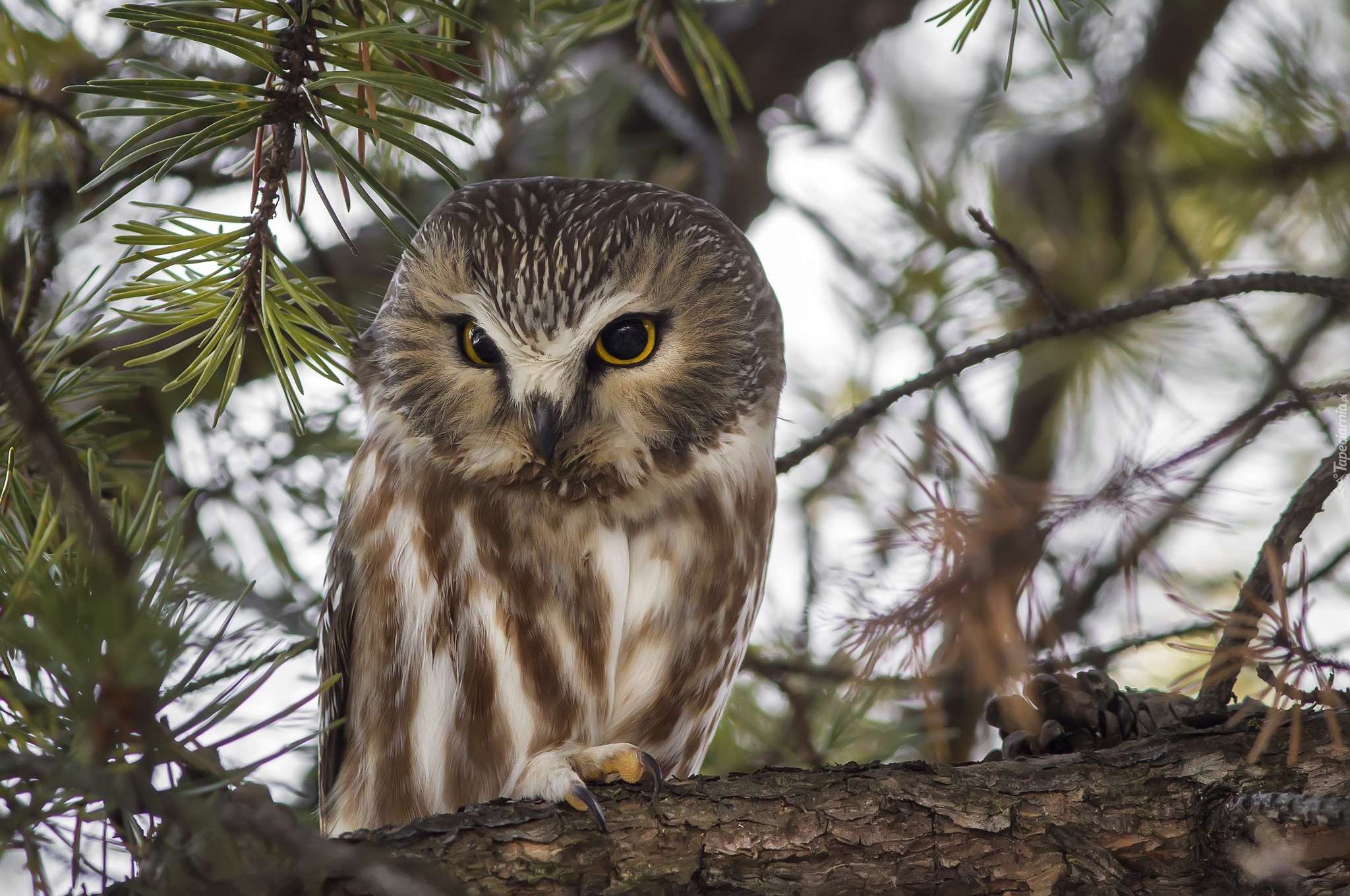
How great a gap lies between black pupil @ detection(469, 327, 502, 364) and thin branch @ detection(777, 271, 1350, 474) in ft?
2.04

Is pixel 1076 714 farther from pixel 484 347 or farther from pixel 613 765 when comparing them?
pixel 484 347

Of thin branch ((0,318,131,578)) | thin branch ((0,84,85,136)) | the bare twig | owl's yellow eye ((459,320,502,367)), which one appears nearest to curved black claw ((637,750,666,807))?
owl's yellow eye ((459,320,502,367))

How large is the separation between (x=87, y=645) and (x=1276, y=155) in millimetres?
2924

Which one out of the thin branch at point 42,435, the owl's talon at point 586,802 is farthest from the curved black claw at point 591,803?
the thin branch at point 42,435

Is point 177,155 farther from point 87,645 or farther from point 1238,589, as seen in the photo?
point 1238,589

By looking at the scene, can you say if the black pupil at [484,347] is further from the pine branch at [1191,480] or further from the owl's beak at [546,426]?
the pine branch at [1191,480]

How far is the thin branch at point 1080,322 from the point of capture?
5.46 feet

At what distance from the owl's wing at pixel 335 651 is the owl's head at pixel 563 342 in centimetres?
29

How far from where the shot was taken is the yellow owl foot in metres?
1.72

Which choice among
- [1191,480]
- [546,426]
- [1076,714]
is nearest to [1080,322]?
[1191,480]

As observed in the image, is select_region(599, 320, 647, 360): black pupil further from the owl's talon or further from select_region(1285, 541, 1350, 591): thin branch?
select_region(1285, 541, 1350, 591): thin branch

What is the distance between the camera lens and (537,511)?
6.72 ft

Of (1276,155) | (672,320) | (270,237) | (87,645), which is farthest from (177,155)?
(1276,155)

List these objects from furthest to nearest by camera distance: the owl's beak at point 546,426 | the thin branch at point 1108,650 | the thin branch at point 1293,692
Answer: the owl's beak at point 546,426, the thin branch at point 1108,650, the thin branch at point 1293,692
